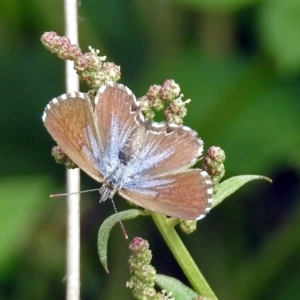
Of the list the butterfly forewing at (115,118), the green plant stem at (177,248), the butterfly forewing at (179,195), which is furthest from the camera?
the butterfly forewing at (115,118)

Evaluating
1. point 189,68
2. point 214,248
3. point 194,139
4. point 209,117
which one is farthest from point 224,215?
point 194,139

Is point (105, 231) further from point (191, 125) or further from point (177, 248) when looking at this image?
point (191, 125)

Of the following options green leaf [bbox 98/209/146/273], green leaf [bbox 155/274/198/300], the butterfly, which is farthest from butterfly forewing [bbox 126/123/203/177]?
green leaf [bbox 155/274/198/300]

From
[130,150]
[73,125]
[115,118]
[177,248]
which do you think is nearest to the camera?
[177,248]

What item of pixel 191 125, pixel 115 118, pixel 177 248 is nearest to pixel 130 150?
pixel 115 118

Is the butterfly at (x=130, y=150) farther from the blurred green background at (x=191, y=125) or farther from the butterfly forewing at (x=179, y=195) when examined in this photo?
the blurred green background at (x=191, y=125)

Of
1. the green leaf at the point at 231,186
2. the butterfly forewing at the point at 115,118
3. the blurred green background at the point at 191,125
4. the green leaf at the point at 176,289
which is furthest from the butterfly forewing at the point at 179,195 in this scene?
the blurred green background at the point at 191,125
